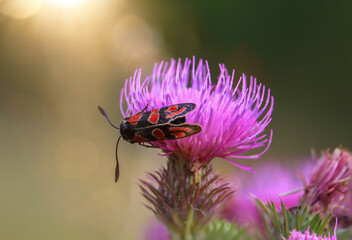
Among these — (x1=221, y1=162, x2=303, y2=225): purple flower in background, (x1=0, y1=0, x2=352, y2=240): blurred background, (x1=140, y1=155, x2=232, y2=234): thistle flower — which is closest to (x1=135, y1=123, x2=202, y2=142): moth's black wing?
(x1=140, y1=155, x2=232, y2=234): thistle flower

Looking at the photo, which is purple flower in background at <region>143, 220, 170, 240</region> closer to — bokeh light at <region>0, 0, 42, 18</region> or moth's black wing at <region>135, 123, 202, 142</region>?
moth's black wing at <region>135, 123, 202, 142</region>

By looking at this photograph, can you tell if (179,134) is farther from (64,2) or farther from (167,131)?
(64,2)

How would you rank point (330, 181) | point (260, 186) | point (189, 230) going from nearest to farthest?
point (189, 230) < point (330, 181) < point (260, 186)

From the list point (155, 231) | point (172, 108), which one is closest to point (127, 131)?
point (172, 108)

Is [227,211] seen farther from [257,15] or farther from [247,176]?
[257,15]

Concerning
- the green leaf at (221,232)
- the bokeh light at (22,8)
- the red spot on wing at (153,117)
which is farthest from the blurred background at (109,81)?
the red spot on wing at (153,117)

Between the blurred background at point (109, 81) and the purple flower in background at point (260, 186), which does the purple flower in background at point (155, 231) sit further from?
the blurred background at point (109, 81)

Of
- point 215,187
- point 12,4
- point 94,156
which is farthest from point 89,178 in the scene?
point 215,187
